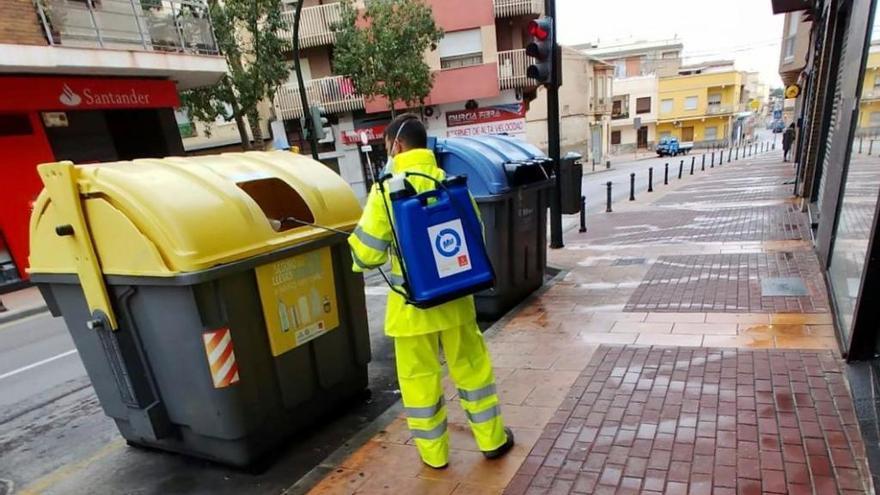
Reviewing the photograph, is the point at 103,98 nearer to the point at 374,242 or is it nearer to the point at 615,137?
the point at 374,242

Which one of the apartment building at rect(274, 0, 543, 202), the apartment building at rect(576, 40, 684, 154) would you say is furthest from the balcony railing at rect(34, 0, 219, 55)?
the apartment building at rect(576, 40, 684, 154)

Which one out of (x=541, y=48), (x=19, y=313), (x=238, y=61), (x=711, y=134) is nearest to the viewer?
(x=541, y=48)

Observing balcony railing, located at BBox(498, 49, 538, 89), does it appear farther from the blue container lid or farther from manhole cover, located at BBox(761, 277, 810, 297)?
manhole cover, located at BBox(761, 277, 810, 297)

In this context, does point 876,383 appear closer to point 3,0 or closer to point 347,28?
point 3,0

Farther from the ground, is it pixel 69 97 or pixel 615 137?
pixel 69 97

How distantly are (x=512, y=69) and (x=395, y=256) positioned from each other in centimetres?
2223

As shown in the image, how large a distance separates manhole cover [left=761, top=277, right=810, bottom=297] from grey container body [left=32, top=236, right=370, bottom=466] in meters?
4.25

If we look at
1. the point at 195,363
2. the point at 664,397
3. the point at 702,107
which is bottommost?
the point at 702,107

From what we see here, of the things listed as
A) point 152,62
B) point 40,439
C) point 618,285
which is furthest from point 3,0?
point 618,285

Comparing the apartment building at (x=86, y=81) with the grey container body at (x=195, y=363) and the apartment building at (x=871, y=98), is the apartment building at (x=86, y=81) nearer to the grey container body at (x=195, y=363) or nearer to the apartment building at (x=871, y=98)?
the grey container body at (x=195, y=363)

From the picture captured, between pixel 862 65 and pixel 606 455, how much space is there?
13.1 feet

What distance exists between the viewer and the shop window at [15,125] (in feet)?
35.6

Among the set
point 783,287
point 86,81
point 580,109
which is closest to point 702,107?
point 580,109

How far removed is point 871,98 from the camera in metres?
3.82
